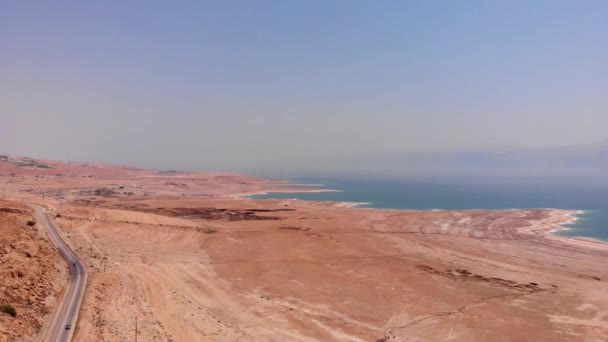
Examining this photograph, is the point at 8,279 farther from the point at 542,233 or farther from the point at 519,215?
the point at 519,215

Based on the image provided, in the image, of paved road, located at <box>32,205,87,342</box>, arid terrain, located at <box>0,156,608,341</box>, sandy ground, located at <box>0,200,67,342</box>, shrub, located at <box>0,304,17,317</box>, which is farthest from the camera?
arid terrain, located at <box>0,156,608,341</box>

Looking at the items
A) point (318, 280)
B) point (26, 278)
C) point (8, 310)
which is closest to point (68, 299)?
point (26, 278)

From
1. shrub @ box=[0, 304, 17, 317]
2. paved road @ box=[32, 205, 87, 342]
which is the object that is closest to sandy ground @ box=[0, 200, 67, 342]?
shrub @ box=[0, 304, 17, 317]

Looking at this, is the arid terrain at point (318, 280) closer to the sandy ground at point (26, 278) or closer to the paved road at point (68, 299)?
the sandy ground at point (26, 278)

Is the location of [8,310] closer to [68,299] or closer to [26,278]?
[68,299]

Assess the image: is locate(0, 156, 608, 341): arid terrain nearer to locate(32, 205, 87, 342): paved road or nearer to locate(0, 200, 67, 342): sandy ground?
locate(0, 200, 67, 342): sandy ground

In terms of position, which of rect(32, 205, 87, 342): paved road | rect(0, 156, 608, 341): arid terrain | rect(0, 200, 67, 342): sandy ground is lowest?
rect(0, 156, 608, 341): arid terrain
